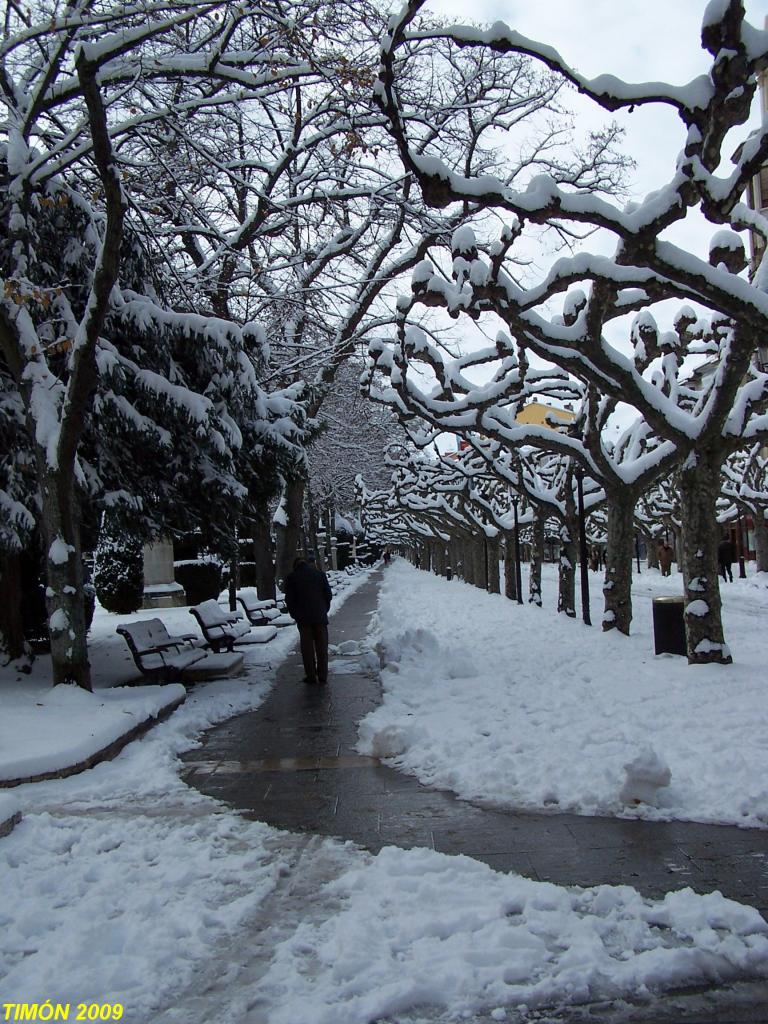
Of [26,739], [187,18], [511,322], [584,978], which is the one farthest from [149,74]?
[584,978]

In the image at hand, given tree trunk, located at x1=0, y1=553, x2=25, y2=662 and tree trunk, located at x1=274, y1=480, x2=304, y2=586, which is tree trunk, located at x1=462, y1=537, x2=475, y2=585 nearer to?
tree trunk, located at x1=274, y1=480, x2=304, y2=586

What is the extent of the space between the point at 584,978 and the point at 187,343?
889 cm

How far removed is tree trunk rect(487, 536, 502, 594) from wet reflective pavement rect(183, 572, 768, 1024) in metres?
20.1

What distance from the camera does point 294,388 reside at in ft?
49.3

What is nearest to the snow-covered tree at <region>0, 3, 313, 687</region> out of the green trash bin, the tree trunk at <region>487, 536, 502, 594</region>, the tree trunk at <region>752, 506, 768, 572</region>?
the green trash bin

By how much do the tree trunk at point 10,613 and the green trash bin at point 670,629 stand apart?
8.29m

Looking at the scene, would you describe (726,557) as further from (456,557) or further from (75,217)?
(75,217)

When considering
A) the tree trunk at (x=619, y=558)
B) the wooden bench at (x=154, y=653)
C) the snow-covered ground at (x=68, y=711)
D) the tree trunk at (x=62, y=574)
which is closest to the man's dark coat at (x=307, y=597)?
the snow-covered ground at (x=68, y=711)

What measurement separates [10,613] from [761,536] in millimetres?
27898

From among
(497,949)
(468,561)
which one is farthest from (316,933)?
(468,561)

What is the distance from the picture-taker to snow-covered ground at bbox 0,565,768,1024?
319cm

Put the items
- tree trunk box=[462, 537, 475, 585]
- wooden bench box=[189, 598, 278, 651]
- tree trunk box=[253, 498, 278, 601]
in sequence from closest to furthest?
wooden bench box=[189, 598, 278, 651] < tree trunk box=[253, 498, 278, 601] < tree trunk box=[462, 537, 475, 585]

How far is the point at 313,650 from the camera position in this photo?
11.5 m

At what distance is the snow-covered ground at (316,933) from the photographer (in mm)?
3189
